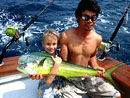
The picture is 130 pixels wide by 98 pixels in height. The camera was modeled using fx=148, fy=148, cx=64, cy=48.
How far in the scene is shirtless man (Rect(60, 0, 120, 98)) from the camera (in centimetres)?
201

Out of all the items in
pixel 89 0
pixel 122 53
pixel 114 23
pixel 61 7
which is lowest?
pixel 122 53

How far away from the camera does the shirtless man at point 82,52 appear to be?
201cm

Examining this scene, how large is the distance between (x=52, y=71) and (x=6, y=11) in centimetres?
771

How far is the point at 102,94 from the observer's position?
211 centimetres

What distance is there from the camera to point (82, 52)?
84.7 inches

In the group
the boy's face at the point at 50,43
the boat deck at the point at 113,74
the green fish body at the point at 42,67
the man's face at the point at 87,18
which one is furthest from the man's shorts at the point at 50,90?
the man's face at the point at 87,18

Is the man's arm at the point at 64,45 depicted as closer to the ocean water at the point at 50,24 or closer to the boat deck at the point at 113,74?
the boat deck at the point at 113,74

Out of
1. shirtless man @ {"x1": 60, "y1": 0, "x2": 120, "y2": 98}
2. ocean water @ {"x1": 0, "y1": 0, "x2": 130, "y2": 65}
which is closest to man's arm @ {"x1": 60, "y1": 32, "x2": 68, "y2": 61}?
shirtless man @ {"x1": 60, "y1": 0, "x2": 120, "y2": 98}

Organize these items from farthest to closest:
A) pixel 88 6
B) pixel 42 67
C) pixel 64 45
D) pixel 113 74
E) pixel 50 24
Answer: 1. pixel 50 24
2. pixel 113 74
3. pixel 64 45
4. pixel 88 6
5. pixel 42 67

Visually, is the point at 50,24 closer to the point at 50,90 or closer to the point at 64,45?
the point at 64,45

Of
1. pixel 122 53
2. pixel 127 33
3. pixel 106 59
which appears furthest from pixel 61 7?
pixel 106 59

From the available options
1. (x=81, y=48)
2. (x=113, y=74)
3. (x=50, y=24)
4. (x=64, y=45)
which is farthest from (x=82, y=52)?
(x=50, y=24)

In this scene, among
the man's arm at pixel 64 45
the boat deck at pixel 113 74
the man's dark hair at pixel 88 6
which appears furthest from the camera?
the boat deck at pixel 113 74

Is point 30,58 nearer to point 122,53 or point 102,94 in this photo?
point 102,94
